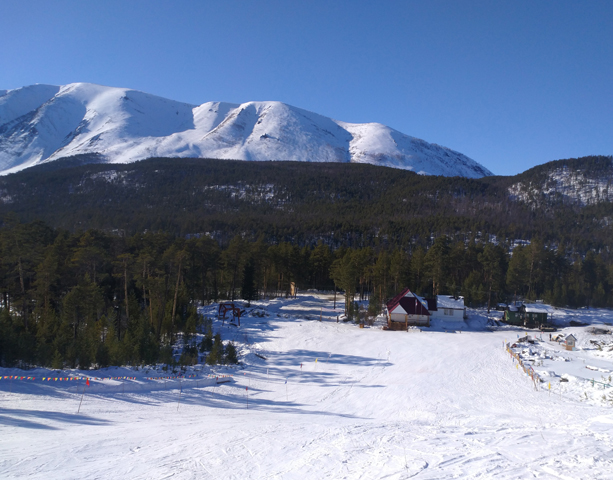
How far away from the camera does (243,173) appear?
160 m

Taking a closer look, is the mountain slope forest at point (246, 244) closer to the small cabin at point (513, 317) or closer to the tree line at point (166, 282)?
the tree line at point (166, 282)

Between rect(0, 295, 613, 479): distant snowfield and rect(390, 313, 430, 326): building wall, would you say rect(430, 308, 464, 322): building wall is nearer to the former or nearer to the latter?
rect(390, 313, 430, 326): building wall

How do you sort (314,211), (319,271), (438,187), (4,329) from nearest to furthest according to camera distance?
1. (4,329)
2. (319,271)
3. (314,211)
4. (438,187)

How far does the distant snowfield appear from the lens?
9047 mm

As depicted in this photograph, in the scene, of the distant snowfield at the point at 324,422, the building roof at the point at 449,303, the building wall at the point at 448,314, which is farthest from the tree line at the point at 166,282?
the building wall at the point at 448,314

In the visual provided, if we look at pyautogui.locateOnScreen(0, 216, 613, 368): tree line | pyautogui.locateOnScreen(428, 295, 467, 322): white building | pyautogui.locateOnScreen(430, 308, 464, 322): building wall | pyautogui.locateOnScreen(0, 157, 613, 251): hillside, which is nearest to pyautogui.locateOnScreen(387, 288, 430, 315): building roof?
pyautogui.locateOnScreen(0, 216, 613, 368): tree line

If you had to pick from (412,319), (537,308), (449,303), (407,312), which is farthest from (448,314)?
(537,308)

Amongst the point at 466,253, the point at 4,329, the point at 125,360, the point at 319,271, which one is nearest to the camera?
the point at 4,329

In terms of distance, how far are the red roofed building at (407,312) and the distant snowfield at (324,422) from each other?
10.5 m

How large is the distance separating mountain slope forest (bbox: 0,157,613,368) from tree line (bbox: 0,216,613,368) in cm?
16

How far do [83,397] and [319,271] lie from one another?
4544cm

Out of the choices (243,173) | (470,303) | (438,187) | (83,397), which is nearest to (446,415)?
(83,397)

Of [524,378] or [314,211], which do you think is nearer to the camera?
[524,378]

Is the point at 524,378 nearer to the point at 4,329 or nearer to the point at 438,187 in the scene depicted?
the point at 4,329
